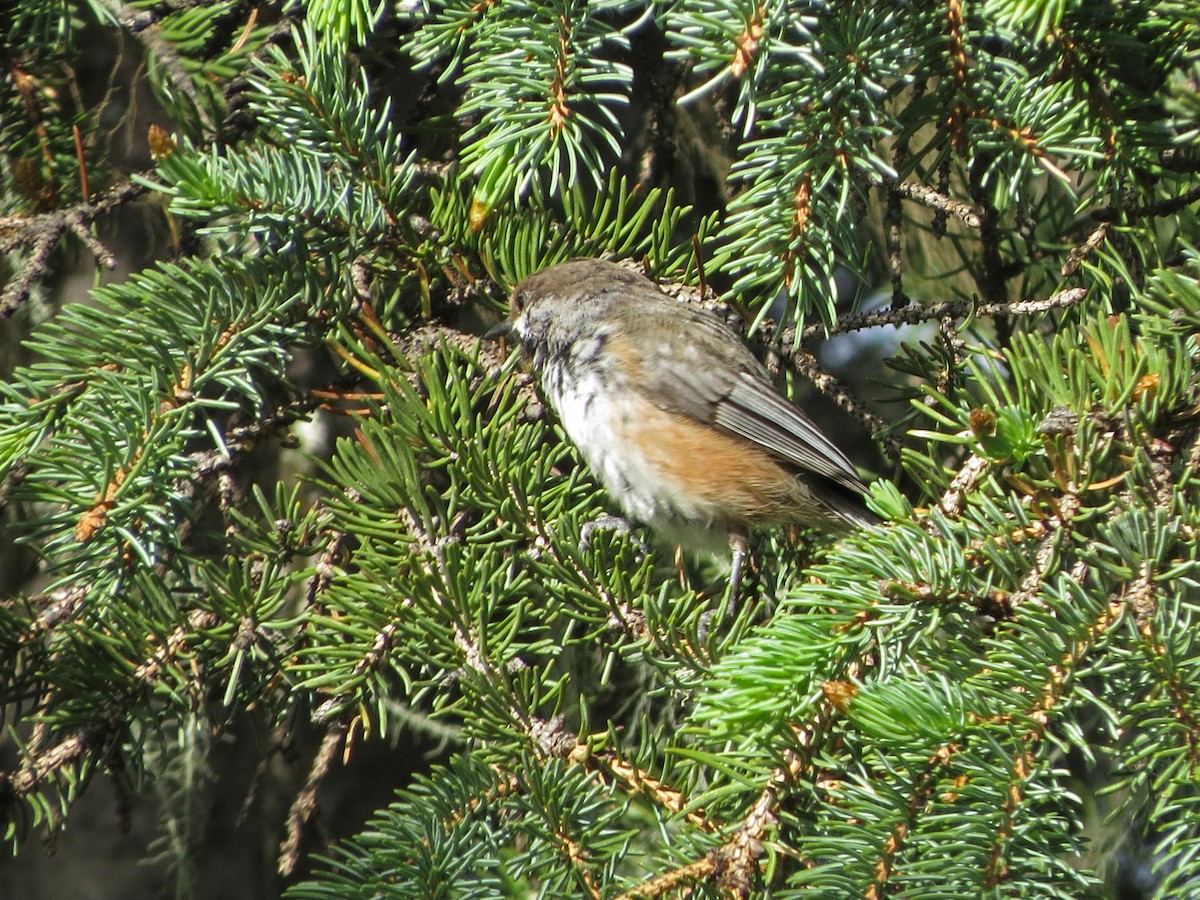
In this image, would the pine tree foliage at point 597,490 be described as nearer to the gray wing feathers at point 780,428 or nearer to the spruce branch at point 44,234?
the spruce branch at point 44,234

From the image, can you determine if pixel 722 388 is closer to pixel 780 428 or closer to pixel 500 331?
pixel 780 428

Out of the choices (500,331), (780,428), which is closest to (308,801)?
(500,331)

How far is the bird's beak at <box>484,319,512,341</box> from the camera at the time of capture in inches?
94.0

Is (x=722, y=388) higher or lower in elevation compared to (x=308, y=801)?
higher

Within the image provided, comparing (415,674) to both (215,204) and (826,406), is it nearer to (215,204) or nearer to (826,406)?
(826,406)

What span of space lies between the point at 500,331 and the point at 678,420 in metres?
0.51

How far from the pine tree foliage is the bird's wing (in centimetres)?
35

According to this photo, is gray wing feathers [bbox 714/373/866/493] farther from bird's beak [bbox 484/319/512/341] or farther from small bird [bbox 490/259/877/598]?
bird's beak [bbox 484/319/512/341]

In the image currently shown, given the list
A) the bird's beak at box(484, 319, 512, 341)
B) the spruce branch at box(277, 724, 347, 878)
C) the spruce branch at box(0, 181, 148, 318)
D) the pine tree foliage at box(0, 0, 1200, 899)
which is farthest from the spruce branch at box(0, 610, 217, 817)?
the bird's beak at box(484, 319, 512, 341)

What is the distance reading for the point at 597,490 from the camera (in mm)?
2322

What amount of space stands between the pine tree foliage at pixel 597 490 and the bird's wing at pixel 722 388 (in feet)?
1.14

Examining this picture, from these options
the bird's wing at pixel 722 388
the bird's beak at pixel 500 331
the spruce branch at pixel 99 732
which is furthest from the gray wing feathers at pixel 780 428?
the spruce branch at pixel 99 732

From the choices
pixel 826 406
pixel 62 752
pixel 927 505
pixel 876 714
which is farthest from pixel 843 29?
pixel 826 406

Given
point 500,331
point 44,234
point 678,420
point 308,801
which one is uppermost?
point 44,234
